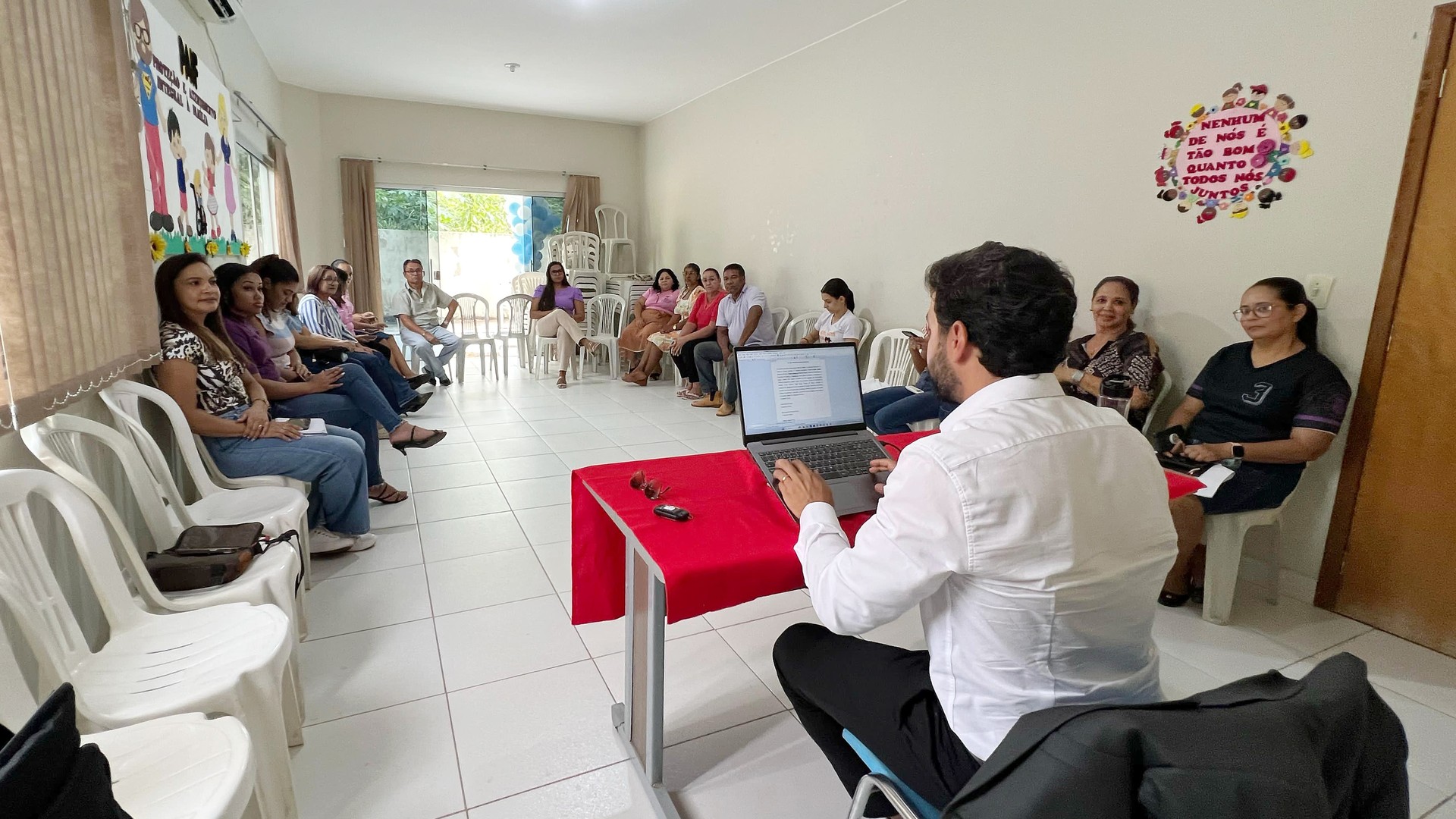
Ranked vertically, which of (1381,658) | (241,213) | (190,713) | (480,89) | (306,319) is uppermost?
(480,89)

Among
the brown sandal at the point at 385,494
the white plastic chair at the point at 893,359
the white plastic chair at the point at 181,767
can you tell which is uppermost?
the white plastic chair at the point at 893,359

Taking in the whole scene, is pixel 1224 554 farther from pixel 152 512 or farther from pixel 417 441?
pixel 417 441

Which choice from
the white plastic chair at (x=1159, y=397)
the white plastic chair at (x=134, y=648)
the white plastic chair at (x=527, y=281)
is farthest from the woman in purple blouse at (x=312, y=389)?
the white plastic chair at (x=527, y=281)

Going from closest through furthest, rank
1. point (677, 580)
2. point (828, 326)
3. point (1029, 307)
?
point (1029, 307), point (677, 580), point (828, 326)

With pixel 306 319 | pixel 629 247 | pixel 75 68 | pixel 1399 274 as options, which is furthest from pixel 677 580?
pixel 629 247

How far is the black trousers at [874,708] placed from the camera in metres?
1.09

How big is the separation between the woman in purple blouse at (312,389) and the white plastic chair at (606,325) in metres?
3.49

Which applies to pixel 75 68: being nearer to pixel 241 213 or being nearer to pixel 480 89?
pixel 241 213

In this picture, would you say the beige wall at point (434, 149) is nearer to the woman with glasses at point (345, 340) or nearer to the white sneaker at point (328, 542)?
the woman with glasses at point (345, 340)

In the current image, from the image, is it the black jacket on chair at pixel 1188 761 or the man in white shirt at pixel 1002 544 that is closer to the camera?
the black jacket on chair at pixel 1188 761

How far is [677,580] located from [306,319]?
4.37 metres

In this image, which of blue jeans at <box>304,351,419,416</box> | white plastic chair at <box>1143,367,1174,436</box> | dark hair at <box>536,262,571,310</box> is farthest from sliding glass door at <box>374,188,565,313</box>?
white plastic chair at <box>1143,367,1174,436</box>

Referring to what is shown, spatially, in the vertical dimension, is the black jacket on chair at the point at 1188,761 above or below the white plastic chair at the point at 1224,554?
above

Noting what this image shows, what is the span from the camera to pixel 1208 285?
2.95 meters
